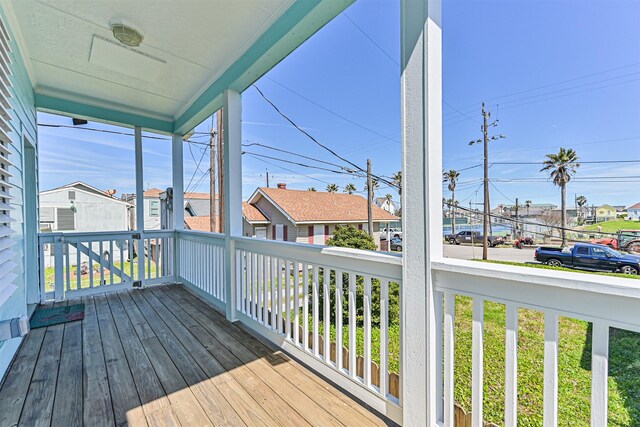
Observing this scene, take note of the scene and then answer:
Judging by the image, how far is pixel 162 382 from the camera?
1786mm

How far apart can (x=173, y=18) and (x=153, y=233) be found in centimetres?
300

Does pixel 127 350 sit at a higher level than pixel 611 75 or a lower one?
lower

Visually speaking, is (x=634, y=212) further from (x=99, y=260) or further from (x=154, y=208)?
(x=154, y=208)

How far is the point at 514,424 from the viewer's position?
105 cm

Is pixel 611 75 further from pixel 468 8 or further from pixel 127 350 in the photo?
pixel 127 350

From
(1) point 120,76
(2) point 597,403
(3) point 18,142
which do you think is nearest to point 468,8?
(2) point 597,403

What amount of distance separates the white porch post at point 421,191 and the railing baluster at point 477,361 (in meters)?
0.15

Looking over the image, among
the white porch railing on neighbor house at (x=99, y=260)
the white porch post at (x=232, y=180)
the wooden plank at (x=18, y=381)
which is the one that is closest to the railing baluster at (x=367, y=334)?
the white porch post at (x=232, y=180)

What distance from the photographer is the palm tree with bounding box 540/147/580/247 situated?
6.68 ft

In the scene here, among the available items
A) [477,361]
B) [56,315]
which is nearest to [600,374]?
[477,361]

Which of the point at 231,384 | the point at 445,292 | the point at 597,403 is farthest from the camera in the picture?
the point at 231,384

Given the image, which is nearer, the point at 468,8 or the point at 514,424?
the point at 514,424

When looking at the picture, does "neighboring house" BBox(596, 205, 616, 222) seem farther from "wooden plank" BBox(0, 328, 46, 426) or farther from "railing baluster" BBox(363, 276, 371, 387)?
"wooden plank" BBox(0, 328, 46, 426)

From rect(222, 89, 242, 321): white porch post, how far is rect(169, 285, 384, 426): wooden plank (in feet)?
0.75
